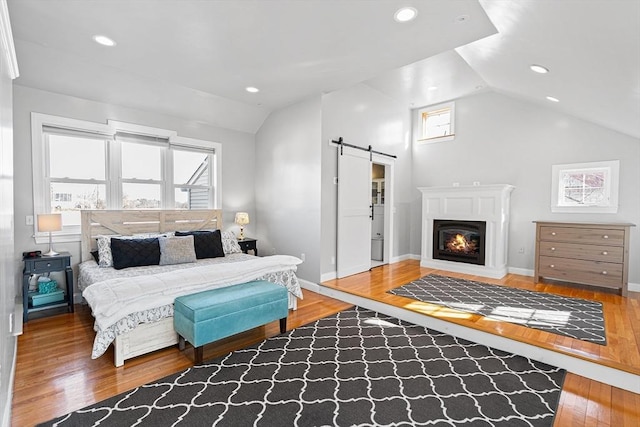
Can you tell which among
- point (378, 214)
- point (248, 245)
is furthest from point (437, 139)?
point (248, 245)

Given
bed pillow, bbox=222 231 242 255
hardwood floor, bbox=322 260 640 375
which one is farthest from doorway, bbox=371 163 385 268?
bed pillow, bbox=222 231 242 255

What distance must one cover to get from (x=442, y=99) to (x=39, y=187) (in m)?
6.53

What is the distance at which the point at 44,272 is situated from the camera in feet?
11.3

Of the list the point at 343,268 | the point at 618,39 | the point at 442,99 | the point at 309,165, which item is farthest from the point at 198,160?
the point at 618,39

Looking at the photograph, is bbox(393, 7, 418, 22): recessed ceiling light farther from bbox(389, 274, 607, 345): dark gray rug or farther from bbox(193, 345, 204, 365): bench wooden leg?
bbox(193, 345, 204, 365): bench wooden leg

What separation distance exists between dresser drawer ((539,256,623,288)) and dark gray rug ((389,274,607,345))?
0.54 m

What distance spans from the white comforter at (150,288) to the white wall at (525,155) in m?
4.48

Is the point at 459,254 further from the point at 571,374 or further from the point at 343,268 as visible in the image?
the point at 571,374

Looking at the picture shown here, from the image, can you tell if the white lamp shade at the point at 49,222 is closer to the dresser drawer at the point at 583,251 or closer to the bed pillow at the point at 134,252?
the bed pillow at the point at 134,252

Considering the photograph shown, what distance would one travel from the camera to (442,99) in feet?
19.5

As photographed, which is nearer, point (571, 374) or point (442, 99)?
point (571, 374)

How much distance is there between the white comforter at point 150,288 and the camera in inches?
96.3

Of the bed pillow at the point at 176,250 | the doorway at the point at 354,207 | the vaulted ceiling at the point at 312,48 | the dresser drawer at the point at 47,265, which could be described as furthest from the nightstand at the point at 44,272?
the doorway at the point at 354,207

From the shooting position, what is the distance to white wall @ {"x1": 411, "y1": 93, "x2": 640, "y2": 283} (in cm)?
431
